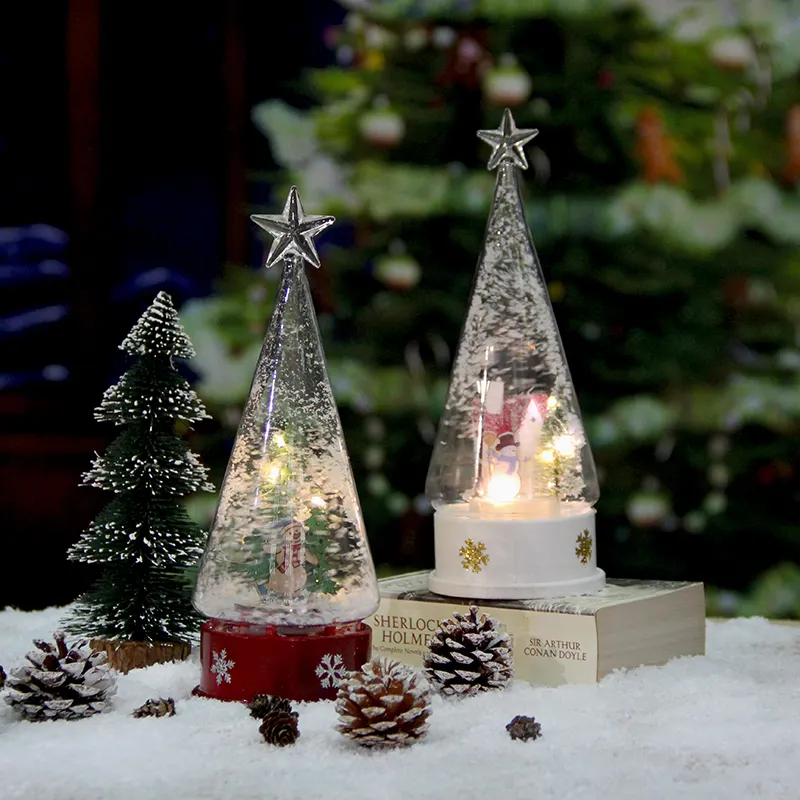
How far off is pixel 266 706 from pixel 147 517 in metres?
0.39

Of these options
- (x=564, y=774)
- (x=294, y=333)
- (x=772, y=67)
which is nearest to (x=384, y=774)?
(x=564, y=774)

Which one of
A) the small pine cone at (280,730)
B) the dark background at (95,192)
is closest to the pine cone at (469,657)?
the small pine cone at (280,730)

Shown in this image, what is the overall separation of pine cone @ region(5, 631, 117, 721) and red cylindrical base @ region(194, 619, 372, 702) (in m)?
0.12

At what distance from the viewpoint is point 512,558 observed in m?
1.34

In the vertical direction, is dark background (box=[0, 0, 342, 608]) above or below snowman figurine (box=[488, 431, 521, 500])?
above

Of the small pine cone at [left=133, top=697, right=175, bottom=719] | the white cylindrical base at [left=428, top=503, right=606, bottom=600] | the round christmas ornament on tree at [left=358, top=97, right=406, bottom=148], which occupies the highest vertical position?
the round christmas ornament on tree at [left=358, top=97, right=406, bottom=148]

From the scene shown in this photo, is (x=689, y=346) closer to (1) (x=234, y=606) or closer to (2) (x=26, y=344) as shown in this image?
(1) (x=234, y=606)

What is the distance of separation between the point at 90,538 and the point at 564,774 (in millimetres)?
710

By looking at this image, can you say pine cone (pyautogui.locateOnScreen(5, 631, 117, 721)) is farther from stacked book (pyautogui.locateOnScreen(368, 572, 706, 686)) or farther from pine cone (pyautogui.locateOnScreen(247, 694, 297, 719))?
stacked book (pyautogui.locateOnScreen(368, 572, 706, 686))

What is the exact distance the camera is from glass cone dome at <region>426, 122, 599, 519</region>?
55.3 inches

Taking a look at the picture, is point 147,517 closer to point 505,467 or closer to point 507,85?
point 505,467

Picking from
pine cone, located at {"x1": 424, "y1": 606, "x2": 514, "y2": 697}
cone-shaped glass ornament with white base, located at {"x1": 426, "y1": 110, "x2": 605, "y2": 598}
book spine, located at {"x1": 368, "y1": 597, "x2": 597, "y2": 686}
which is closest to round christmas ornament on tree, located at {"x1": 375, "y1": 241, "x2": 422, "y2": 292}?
cone-shaped glass ornament with white base, located at {"x1": 426, "y1": 110, "x2": 605, "y2": 598}

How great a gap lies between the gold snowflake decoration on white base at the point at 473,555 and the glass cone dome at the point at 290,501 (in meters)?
0.19

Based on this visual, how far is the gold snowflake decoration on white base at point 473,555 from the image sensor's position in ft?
4.42
